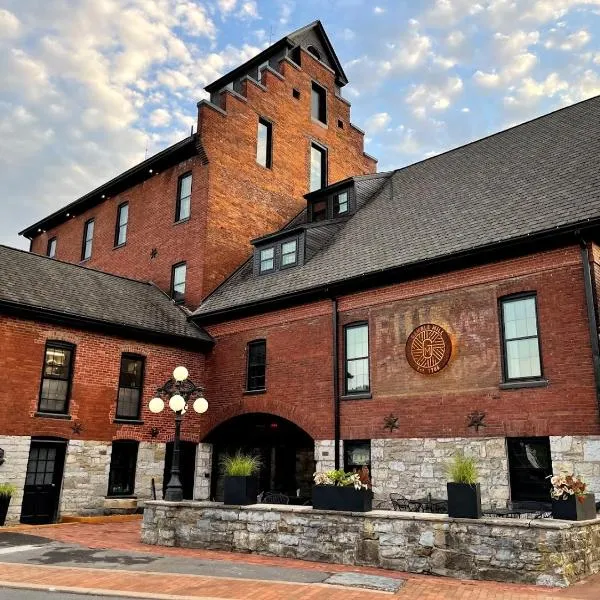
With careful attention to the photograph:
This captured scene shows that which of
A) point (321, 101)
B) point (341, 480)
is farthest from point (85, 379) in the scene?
point (321, 101)

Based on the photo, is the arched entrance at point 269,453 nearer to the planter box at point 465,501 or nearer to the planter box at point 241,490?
the planter box at point 241,490

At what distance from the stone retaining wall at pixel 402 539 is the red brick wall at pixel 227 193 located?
11.3 metres

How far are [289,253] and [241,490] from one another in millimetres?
10347

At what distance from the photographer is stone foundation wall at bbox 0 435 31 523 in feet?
51.8

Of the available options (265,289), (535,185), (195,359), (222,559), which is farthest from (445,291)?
(195,359)

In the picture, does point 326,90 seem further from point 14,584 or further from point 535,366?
point 14,584

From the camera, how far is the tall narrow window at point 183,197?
79.2 feet

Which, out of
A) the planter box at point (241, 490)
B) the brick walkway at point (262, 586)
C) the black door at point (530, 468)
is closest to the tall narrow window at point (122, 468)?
the planter box at point (241, 490)

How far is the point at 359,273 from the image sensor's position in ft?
55.1

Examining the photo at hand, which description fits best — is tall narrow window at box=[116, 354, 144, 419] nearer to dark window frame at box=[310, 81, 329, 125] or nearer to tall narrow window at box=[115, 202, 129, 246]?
tall narrow window at box=[115, 202, 129, 246]

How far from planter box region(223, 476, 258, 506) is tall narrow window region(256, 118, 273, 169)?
1649 centimetres

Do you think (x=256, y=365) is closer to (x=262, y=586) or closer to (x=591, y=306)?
(x=591, y=306)

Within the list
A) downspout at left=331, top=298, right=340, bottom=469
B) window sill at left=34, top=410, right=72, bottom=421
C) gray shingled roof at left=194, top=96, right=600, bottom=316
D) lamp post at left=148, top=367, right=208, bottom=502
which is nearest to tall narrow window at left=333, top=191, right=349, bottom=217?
gray shingled roof at left=194, top=96, right=600, bottom=316

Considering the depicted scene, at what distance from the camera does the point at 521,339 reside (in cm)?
1366
